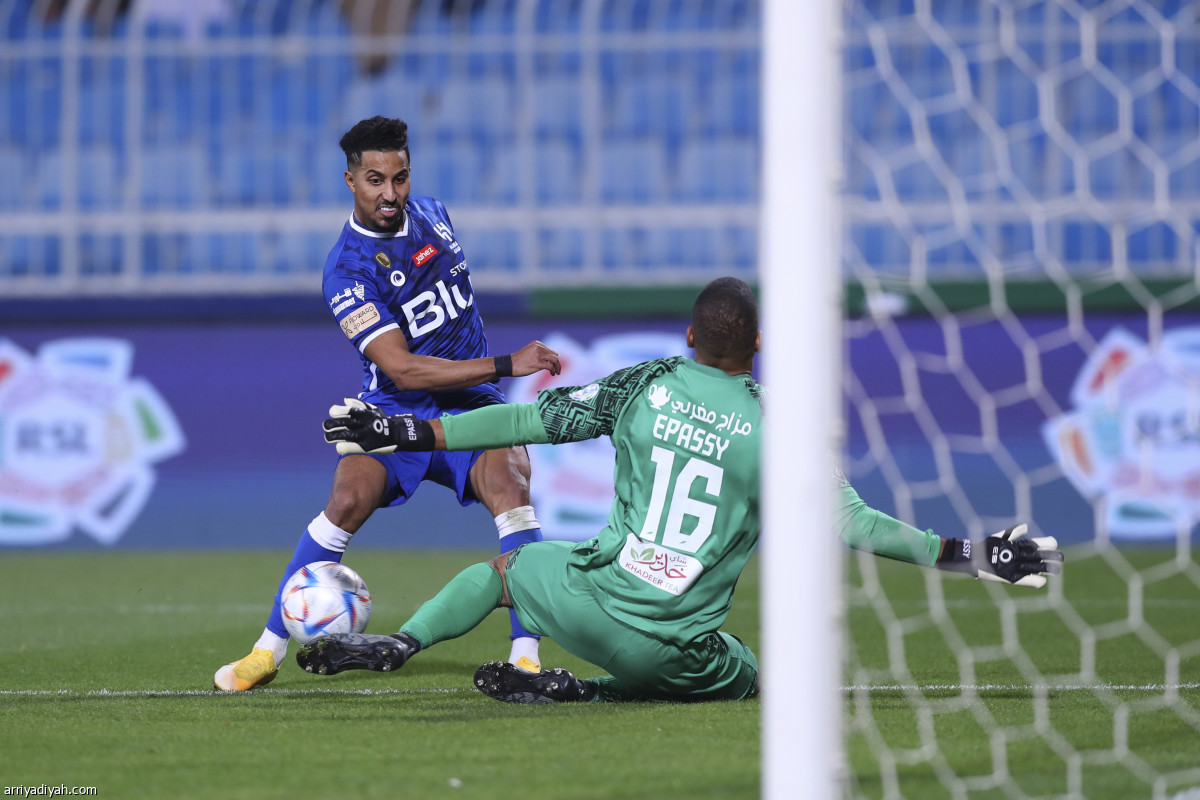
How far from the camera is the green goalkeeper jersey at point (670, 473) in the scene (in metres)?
3.71

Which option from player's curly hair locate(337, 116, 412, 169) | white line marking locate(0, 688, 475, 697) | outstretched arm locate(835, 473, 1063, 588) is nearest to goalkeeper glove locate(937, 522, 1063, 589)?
outstretched arm locate(835, 473, 1063, 588)

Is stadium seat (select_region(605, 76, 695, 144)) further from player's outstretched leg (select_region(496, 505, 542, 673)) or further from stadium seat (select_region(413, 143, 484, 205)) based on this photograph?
player's outstretched leg (select_region(496, 505, 542, 673))

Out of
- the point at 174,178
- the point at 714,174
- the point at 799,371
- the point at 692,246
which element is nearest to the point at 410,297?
the point at 799,371

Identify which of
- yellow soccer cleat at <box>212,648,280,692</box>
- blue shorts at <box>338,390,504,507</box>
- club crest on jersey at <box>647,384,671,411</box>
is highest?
club crest on jersey at <box>647,384,671,411</box>

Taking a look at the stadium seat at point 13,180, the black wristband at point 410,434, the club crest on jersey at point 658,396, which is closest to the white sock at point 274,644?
the black wristband at point 410,434

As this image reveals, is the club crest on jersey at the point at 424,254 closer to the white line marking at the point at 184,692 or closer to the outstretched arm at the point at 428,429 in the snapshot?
the outstretched arm at the point at 428,429

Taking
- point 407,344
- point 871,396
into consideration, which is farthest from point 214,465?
point 407,344

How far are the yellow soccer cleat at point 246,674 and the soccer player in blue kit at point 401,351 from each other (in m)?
0.02

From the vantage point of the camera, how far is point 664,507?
3727 millimetres

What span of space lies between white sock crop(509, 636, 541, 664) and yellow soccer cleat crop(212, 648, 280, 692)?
0.77m

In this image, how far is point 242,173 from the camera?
1147 centimetres

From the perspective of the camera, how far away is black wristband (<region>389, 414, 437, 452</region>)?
3.60m

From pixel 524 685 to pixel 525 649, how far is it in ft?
1.84

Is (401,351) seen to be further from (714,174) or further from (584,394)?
(714,174)
